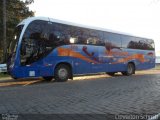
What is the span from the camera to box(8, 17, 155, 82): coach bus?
1847 centimetres

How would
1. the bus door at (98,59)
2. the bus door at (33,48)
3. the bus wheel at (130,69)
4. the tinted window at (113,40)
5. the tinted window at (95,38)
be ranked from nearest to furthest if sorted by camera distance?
the bus door at (33,48)
the tinted window at (95,38)
the bus door at (98,59)
the tinted window at (113,40)
the bus wheel at (130,69)

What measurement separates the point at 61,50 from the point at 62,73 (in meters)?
1.21

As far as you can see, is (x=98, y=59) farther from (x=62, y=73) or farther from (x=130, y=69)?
(x=130, y=69)

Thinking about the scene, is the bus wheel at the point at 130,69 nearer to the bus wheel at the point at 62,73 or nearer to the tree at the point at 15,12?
the bus wheel at the point at 62,73

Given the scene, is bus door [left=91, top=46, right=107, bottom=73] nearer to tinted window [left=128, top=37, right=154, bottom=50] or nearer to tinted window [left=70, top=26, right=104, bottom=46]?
tinted window [left=70, top=26, right=104, bottom=46]

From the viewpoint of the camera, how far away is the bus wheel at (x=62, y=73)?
778 inches

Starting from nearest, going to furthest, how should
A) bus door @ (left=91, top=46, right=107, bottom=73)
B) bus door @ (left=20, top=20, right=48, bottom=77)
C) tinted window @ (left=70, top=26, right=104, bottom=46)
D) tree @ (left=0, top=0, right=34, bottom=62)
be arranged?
bus door @ (left=20, top=20, right=48, bottom=77) → tinted window @ (left=70, top=26, right=104, bottom=46) → bus door @ (left=91, top=46, right=107, bottom=73) → tree @ (left=0, top=0, right=34, bottom=62)

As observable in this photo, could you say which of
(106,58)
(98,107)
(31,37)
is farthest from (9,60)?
(98,107)

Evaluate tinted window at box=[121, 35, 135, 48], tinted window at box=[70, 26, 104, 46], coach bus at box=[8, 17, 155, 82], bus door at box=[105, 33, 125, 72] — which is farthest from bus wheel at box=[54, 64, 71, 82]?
tinted window at box=[121, 35, 135, 48]

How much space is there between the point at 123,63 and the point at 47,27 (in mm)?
7994

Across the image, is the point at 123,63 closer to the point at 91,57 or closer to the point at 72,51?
the point at 91,57

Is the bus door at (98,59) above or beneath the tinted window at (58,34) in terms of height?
beneath

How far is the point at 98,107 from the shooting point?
9.34 m

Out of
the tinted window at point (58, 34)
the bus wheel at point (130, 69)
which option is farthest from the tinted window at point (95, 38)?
the bus wheel at point (130, 69)
